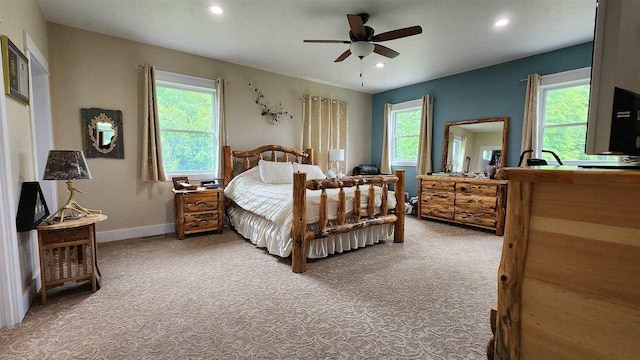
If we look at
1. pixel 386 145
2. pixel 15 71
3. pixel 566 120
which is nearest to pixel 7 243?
→ pixel 15 71

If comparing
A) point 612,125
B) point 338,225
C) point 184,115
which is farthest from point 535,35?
point 184,115

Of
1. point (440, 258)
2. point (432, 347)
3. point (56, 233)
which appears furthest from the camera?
point (440, 258)

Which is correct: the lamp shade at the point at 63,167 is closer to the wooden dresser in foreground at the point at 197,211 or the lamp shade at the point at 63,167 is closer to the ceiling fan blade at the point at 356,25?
the wooden dresser in foreground at the point at 197,211

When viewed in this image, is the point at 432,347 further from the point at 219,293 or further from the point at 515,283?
the point at 219,293

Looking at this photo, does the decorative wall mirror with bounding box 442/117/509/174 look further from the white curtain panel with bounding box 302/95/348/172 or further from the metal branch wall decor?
the metal branch wall decor

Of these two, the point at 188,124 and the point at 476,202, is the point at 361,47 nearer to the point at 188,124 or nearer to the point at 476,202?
the point at 188,124

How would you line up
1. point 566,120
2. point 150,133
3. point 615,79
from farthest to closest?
1. point 566,120
2. point 150,133
3. point 615,79

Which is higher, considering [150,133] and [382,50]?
[382,50]

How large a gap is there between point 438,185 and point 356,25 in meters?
3.11

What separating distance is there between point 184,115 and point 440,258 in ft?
13.2

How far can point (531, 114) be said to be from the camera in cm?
406

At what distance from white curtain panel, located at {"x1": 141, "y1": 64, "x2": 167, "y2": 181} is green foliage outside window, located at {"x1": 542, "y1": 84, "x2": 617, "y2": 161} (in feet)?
18.3

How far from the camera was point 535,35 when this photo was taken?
3.42m

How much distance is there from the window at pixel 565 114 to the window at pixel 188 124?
492cm
